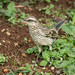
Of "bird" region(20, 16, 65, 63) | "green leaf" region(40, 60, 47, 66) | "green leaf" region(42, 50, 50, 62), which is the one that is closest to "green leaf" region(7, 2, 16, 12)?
"bird" region(20, 16, 65, 63)

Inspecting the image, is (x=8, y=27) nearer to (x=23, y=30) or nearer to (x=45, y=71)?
(x=23, y=30)

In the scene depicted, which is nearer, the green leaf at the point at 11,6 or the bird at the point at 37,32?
the bird at the point at 37,32

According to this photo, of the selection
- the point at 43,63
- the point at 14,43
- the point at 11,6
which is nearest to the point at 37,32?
the point at 43,63

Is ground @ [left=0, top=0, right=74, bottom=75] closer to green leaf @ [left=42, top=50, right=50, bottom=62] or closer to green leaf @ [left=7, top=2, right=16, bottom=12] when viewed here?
green leaf @ [left=42, top=50, right=50, bottom=62]

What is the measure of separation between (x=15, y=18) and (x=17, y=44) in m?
1.61

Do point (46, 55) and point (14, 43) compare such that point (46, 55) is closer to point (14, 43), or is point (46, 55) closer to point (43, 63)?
point (43, 63)

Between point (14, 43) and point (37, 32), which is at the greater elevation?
point (37, 32)

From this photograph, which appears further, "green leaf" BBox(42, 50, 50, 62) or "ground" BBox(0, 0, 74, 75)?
"green leaf" BBox(42, 50, 50, 62)

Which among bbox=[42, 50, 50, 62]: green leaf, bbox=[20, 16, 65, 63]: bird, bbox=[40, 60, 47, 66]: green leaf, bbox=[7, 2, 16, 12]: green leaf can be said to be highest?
bbox=[7, 2, 16, 12]: green leaf

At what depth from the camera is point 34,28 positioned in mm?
5496

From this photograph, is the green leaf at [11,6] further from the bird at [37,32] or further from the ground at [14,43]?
the bird at [37,32]

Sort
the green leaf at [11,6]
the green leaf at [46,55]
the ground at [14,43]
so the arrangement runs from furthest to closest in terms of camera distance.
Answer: the green leaf at [11,6]
the green leaf at [46,55]
the ground at [14,43]

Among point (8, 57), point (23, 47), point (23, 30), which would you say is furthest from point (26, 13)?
point (8, 57)

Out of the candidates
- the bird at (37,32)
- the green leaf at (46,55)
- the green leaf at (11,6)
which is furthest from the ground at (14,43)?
the bird at (37,32)
